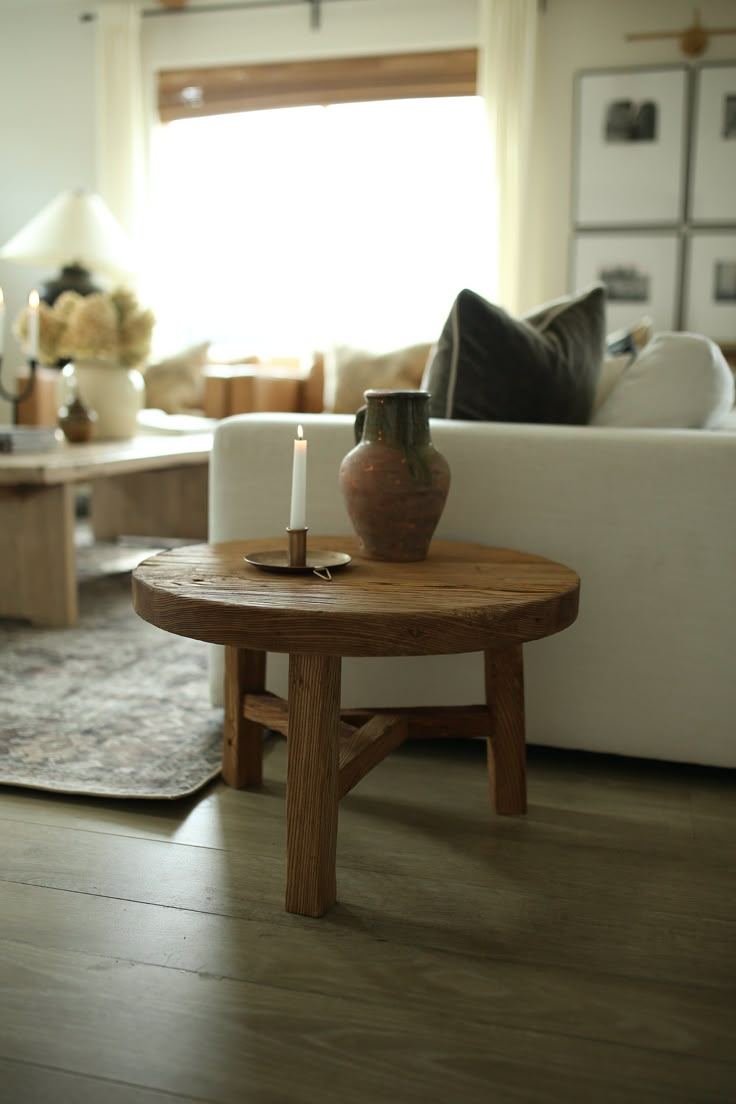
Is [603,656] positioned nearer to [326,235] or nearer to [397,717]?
[397,717]

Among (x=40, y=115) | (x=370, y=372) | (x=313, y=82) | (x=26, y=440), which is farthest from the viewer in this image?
(x=40, y=115)

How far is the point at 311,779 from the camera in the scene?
50.1 inches

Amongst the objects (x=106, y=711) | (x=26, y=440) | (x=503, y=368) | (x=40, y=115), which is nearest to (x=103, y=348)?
(x=26, y=440)

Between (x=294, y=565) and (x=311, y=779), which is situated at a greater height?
(x=294, y=565)

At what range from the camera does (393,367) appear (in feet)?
13.4

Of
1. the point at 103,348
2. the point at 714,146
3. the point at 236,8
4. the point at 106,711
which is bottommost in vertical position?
the point at 106,711

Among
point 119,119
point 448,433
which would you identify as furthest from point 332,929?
point 119,119

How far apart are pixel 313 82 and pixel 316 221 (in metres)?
0.69

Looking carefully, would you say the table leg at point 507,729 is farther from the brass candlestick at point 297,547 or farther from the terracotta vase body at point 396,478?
the brass candlestick at point 297,547

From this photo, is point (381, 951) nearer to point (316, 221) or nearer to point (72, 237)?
point (72, 237)

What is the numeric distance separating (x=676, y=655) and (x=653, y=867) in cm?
43

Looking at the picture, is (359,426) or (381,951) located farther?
(359,426)

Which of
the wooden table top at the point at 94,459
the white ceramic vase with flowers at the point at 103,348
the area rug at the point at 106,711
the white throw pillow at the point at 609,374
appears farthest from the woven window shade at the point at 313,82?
the area rug at the point at 106,711

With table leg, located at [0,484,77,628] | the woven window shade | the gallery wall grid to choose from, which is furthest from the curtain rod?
table leg, located at [0,484,77,628]
